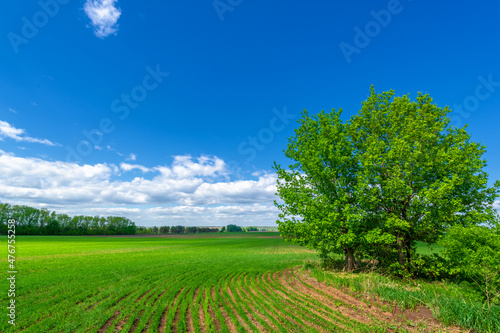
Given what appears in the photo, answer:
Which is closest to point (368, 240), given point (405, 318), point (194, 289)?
point (405, 318)

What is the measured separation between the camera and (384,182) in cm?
1953

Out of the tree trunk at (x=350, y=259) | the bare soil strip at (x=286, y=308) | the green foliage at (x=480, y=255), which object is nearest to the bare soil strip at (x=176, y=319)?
the bare soil strip at (x=286, y=308)

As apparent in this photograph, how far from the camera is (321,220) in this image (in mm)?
20156

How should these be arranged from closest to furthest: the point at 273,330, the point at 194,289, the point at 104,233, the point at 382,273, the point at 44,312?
the point at 273,330
the point at 44,312
the point at 194,289
the point at 382,273
the point at 104,233

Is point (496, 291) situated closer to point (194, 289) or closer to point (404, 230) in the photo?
point (404, 230)

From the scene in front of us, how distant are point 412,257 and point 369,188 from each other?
646cm

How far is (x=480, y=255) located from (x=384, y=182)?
7734 millimetres

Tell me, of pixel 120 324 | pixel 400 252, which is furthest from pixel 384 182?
pixel 120 324

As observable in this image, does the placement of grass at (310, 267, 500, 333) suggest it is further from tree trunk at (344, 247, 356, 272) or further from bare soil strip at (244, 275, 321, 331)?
bare soil strip at (244, 275, 321, 331)

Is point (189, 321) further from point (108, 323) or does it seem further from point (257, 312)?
point (108, 323)

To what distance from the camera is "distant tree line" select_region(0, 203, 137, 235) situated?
424 feet

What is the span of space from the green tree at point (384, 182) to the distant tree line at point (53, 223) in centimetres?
16769

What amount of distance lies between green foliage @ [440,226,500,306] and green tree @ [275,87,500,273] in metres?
2.92

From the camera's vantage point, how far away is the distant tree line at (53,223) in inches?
5094
